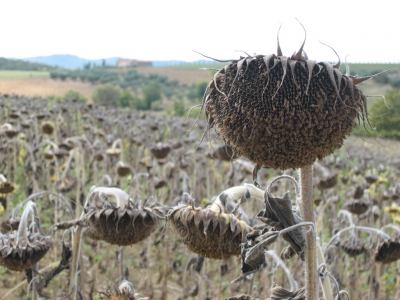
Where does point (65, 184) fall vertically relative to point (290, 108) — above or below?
below

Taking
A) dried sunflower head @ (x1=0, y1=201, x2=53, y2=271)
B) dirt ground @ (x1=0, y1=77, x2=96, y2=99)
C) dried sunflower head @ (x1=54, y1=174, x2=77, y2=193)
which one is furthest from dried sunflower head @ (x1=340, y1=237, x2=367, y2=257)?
dirt ground @ (x1=0, y1=77, x2=96, y2=99)

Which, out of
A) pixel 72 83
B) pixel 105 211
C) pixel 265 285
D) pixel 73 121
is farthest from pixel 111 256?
pixel 72 83

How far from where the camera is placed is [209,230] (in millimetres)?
1617

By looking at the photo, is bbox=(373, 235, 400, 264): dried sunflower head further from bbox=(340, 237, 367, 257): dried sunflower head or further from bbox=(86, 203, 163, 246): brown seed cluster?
bbox=(86, 203, 163, 246): brown seed cluster

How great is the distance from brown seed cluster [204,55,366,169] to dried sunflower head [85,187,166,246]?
3.41 ft

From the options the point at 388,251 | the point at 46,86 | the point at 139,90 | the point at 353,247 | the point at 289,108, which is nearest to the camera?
the point at 289,108

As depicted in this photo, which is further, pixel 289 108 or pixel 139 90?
pixel 139 90

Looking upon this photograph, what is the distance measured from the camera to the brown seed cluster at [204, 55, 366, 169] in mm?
1155

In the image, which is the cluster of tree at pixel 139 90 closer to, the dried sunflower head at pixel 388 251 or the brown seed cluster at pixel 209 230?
the dried sunflower head at pixel 388 251

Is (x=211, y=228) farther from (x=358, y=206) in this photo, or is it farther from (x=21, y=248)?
(x=358, y=206)

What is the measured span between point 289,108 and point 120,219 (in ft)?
3.95

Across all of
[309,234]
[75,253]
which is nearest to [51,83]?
[75,253]

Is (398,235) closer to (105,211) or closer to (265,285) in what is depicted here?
(265,285)

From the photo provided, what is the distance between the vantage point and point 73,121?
11422 millimetres
